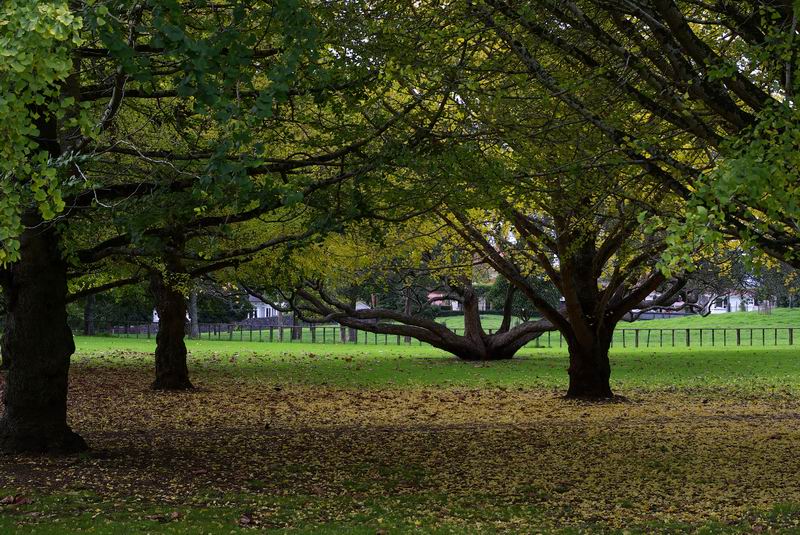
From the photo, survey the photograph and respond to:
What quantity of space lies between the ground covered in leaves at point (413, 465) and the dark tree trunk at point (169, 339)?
1.04 meters

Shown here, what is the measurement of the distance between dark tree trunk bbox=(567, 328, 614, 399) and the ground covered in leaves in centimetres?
60

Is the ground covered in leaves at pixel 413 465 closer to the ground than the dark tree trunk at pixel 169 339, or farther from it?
closer to the ground

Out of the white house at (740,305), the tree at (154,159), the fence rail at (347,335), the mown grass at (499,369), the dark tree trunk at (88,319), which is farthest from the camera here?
the white house at (740,305)

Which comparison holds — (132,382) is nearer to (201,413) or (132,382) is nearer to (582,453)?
(201,413)

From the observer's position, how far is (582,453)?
11.9 m

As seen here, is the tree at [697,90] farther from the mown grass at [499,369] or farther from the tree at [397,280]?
the mown grass at [499,369]

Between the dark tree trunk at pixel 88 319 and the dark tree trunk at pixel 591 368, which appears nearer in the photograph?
the dark tree trunk at pixel 591 368

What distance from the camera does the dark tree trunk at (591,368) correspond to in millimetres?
19203

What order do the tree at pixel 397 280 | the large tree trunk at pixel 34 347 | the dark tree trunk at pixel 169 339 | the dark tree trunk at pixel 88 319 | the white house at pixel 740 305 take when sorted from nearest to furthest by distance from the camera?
the large tree trunk at pixel 34 347, the tree at pixel 397 280, the dark tree trunk at pixel 169 339, the dark tree trunk at pixel 88 319, the white house at pixel 740 305

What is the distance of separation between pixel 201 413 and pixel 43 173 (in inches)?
478

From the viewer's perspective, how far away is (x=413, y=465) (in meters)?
10.9

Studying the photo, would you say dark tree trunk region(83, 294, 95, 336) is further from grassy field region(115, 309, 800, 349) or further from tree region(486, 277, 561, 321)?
tree region(486, 277, 561, 321)

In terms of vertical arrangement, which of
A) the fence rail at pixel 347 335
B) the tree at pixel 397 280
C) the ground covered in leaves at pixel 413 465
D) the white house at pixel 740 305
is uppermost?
the white house at pixel 740 305

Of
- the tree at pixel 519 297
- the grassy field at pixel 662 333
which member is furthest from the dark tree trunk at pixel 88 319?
the tree at pixel 519 297
